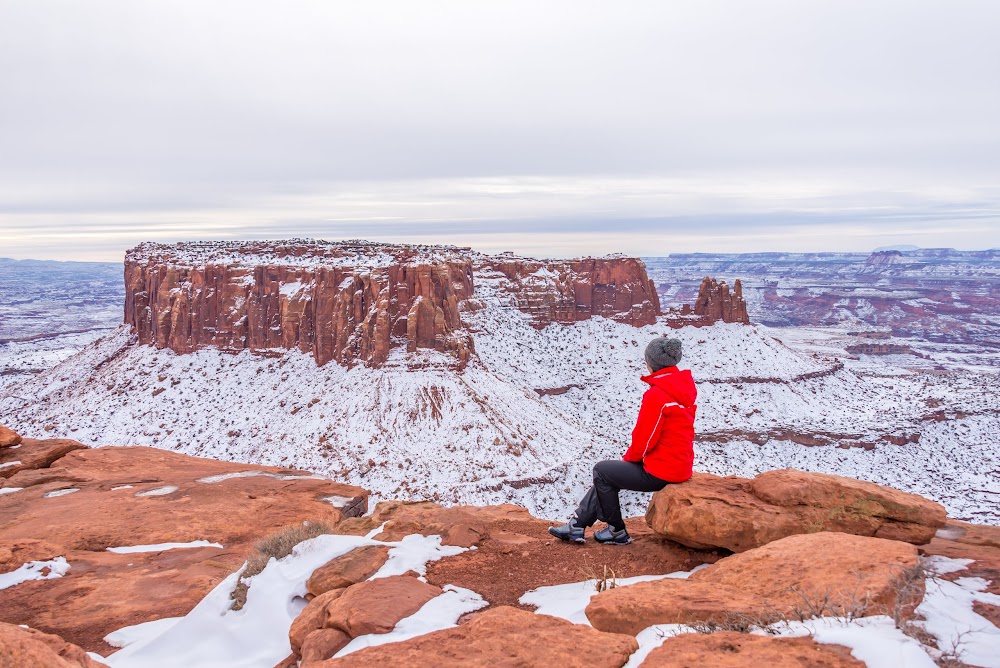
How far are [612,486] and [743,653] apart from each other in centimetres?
424

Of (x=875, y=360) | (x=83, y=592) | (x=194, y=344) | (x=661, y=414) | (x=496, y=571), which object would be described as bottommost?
(x=875, y=360)

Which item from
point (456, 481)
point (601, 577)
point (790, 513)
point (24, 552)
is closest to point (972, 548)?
point (790, 513)

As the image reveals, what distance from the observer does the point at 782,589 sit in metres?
5.58

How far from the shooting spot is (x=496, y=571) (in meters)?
7.86

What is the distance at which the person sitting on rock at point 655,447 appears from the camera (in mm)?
7836

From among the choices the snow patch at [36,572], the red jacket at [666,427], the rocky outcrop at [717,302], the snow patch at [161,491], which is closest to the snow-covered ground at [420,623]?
the red jacket at [666,427]

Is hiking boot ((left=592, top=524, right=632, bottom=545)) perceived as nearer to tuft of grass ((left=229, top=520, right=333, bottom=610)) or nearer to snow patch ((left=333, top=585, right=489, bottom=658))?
snow patch ((left=333, top=585, right=489, bottom=658))

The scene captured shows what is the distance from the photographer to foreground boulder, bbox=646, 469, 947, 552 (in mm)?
7527

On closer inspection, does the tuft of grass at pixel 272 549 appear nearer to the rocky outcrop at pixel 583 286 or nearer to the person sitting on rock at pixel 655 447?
the person sitting on rock at pixel 655 447

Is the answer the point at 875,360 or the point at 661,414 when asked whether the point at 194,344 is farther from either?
the point at 875,360

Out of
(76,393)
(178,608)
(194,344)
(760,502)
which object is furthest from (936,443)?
(76,393)

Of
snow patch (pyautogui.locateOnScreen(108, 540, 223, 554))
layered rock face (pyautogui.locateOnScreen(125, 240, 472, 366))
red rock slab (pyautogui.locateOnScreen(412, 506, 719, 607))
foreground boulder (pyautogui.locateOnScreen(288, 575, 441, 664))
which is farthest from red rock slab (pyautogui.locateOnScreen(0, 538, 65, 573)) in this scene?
layered rock face (pyautogui.locateOnScreen(125, 240, 472, 366))

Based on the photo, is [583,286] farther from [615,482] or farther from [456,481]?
[615,482]

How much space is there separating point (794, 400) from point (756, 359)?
9011mm
